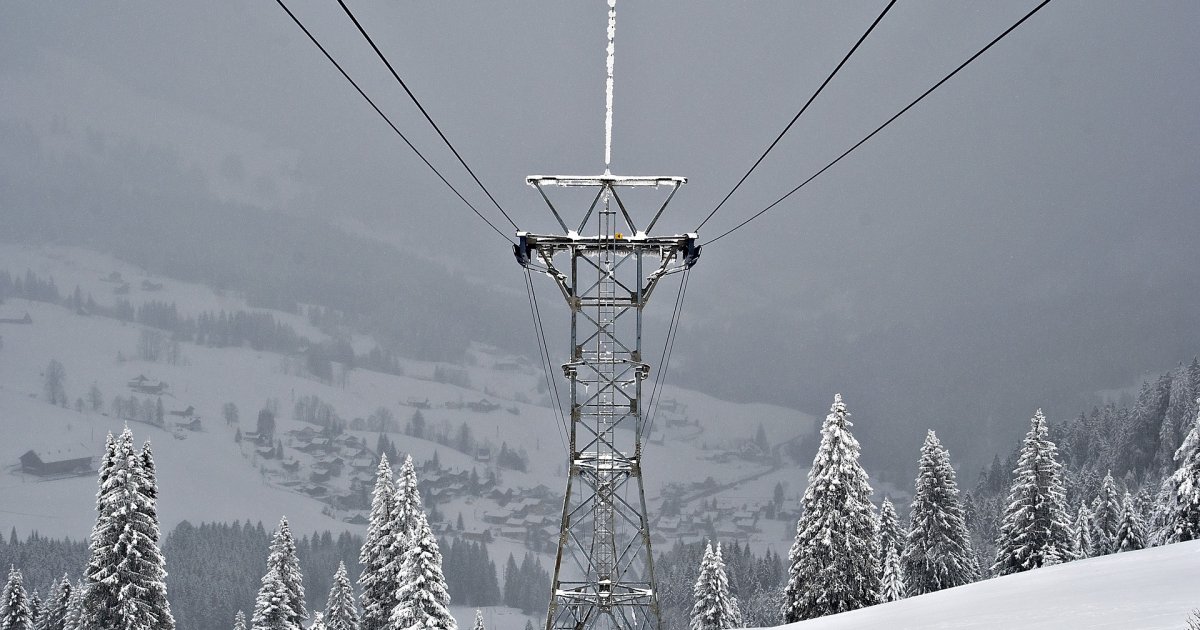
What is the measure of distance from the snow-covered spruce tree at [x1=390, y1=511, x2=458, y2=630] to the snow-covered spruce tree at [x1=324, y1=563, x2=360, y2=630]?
1746 centimetres

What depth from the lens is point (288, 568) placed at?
46.4 m

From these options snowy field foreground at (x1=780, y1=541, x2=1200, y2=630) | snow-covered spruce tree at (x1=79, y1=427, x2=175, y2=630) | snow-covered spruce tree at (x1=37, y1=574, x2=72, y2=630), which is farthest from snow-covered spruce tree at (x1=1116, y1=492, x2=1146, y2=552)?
snow-covered spruce tree at (x1=37, y1=574, x2=72, y2=630)

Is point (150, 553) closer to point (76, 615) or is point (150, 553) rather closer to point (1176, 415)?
point (76, 615)

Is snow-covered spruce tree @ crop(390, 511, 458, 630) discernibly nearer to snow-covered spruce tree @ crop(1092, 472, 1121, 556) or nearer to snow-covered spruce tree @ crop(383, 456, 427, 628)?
snow-covered spruce tree @ crop(383, 456, 427, 628)

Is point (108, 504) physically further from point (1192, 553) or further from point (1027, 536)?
point (1027, 536)

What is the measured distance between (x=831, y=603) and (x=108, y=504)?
28633 mm

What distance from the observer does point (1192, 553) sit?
17.3 metres

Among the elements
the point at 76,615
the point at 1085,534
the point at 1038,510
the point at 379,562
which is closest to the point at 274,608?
the point at 379,562

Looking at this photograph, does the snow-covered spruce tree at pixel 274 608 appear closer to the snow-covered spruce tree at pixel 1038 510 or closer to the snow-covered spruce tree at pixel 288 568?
the snow-covered spruce tree at pixel 288 568

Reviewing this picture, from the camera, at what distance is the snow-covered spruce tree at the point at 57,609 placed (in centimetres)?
6097

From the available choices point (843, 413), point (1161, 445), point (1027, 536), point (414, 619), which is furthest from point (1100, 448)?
point (414, 619)

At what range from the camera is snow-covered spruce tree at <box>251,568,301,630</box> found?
Result: 1729 inches

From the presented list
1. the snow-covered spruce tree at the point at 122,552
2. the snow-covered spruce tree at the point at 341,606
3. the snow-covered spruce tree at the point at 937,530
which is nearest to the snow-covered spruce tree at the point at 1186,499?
the snow-covered spruce tree at the point at 937,530

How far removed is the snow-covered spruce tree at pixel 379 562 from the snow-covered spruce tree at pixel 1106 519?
4274 centimetres
